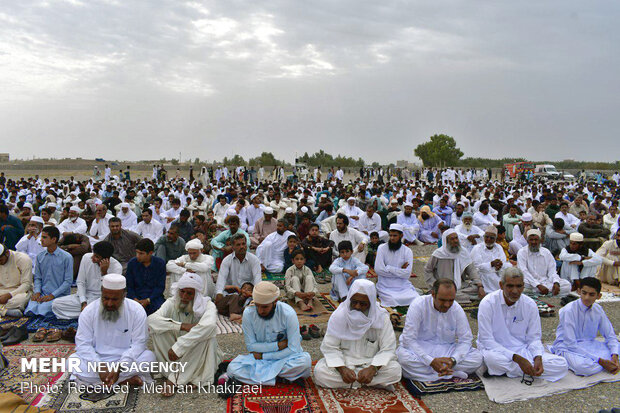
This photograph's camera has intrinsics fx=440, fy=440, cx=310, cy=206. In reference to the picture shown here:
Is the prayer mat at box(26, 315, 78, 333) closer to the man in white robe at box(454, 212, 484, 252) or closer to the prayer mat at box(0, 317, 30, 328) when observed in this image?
the prayer mat at box(0, 317, 30, 328)

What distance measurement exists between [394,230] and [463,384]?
2.58 m

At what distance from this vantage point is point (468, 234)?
24.1 ft

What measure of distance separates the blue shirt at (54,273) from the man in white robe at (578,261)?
691cm

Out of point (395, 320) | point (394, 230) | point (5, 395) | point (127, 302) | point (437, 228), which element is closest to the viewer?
point (5, 395)

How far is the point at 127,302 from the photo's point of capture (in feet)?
12.3

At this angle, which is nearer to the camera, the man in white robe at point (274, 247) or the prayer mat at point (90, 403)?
the prayer mat at point (90, 403)

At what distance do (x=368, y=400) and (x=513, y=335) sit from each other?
149cm

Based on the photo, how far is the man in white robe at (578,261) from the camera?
6548mm

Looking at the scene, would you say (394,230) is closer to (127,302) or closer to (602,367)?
(602,367)

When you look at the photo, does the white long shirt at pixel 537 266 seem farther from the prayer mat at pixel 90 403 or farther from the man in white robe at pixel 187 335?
the prayer mat at pixel 90 403

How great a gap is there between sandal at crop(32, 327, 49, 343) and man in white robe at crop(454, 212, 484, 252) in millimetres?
5832

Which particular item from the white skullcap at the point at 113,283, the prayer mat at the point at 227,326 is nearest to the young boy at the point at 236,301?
the prayer mat at the point at 227,326

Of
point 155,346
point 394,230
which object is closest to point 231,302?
point 155,346

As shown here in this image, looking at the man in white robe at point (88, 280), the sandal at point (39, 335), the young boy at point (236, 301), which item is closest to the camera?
the sandal at point (39, 335)
